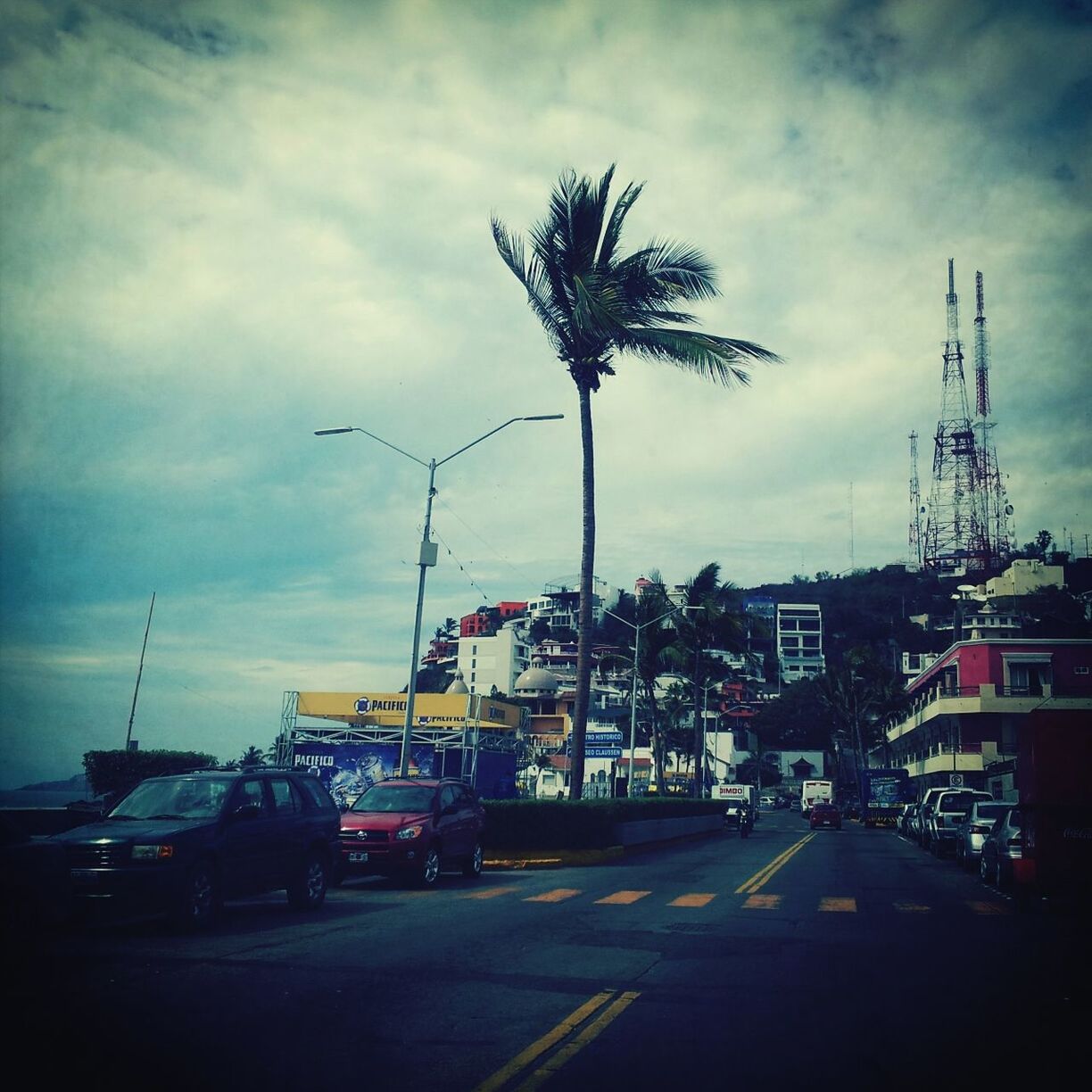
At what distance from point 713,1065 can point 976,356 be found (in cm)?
11128

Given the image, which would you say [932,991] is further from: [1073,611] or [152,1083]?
[1073,611]

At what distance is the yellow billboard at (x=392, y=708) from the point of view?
49344mm

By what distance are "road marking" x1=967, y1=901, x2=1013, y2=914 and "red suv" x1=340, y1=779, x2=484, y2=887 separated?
8.57m

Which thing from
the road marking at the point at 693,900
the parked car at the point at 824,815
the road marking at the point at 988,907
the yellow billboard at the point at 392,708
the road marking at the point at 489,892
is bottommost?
the road marking at the point at 489,892

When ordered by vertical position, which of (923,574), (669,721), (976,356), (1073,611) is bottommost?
(669,721)

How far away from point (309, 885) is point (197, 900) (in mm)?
2452

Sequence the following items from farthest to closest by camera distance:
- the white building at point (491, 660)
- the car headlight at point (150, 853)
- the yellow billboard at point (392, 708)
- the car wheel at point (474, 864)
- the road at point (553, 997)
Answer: the white building at point (491, 660), the yellow billboard at point (392, 708), the car wheel at point (474, 864), the car headlight at point (150, 853), the road at point (553, 997)

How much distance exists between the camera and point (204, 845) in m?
12.0

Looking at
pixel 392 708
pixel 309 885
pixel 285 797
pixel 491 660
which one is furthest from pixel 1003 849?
pixel 491 660

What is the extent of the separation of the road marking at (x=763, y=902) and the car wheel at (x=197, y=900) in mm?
7515

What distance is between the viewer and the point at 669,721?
110812 millimetres

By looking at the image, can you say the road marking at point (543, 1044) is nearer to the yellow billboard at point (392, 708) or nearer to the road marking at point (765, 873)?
the road marking at point (765, 873)

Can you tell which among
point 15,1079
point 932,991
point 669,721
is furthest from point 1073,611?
point 15,1079

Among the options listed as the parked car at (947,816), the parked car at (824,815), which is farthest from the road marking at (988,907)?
the parked car at (824,815)
